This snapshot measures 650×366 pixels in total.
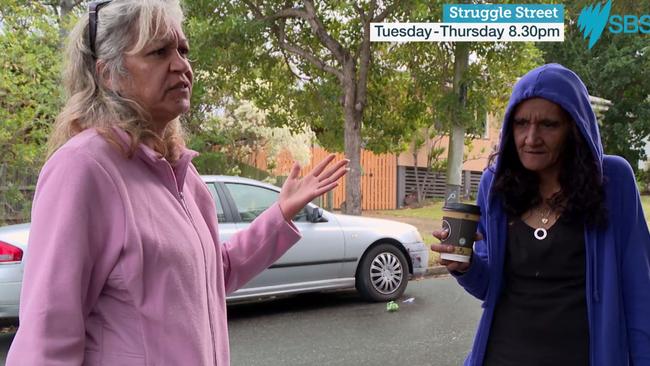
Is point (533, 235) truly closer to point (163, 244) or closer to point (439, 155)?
point (163, 244)

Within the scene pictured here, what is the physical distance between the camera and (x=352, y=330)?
256 inches

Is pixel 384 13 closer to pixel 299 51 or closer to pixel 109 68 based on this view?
pixel 299 51

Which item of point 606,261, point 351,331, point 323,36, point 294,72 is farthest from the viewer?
point 294,72

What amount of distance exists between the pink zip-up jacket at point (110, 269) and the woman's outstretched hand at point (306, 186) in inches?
17.6

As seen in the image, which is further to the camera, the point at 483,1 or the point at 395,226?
the point at 483,1

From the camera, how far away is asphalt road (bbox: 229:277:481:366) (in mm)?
5543

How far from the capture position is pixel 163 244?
1542 millimetres

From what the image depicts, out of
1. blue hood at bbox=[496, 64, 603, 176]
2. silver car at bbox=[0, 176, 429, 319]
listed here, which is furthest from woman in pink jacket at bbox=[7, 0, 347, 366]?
silver car at bbox=[0, 176, 429, 319]

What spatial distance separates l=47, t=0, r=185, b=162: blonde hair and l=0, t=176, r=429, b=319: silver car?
16.8 ft

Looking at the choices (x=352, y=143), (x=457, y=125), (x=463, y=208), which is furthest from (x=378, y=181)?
(x=463, y=208)

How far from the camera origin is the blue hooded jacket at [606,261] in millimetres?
1964

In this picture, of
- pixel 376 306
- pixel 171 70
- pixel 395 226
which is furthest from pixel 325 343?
pixel 171 70

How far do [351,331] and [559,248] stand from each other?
4.60m

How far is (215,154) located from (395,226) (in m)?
7.47
